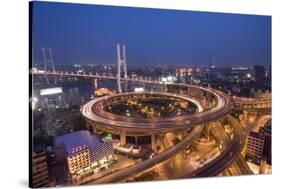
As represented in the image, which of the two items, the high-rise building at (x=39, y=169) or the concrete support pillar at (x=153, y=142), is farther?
the concrete support pillar at (x=153, y=142)

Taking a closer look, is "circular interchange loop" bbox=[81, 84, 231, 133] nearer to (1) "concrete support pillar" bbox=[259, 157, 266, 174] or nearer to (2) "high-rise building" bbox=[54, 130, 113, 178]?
(2) "high-rise building" bbox=[54, 130, 113, 178]

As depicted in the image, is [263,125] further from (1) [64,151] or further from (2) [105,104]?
(1) [64,151]

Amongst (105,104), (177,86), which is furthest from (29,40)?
(177,86)

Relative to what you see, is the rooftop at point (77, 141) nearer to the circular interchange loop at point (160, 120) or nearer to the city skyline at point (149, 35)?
the circular interchange loop at point (160, 120)

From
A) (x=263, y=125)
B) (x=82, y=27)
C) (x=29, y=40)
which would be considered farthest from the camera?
(x=263, y=125)

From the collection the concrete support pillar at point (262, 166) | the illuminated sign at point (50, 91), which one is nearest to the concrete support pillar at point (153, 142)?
the illuminated sign at point (50, 91)

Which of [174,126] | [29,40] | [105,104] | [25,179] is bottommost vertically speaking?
[25,179]

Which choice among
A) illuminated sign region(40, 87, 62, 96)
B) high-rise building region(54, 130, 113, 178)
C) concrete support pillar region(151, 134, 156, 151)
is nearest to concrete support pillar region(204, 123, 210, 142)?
concrete support pillar region(151, 134, 156, 151)
